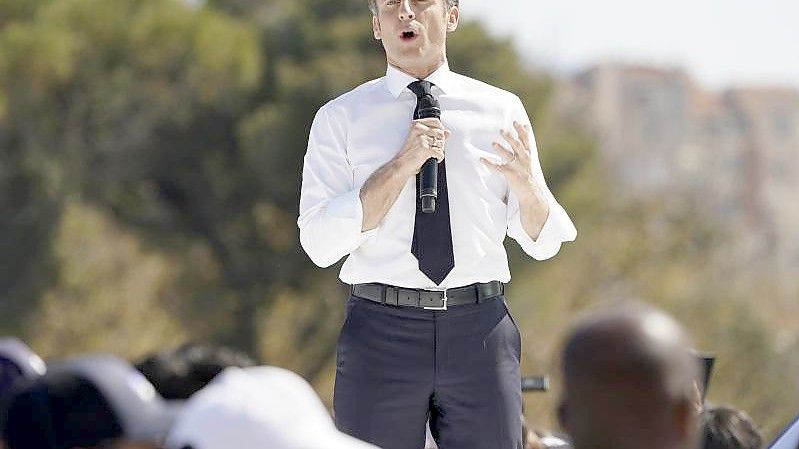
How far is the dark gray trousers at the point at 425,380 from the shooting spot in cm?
468

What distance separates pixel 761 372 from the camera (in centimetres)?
2214

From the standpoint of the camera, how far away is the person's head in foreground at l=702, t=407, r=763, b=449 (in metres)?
4.87

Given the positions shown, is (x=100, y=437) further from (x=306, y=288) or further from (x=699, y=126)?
(x=699, y=126)

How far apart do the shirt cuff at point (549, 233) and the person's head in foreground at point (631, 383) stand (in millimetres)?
1973

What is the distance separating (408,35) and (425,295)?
75 centimetres

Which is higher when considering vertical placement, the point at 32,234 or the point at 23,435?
the point at 23,435

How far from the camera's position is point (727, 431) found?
491 cm

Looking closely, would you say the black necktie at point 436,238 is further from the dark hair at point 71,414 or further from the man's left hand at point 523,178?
the dark hair at point 71,414

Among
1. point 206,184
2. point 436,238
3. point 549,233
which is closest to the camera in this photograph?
point 436,238

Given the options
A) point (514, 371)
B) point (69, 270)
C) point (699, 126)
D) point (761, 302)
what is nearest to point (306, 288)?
point (69, 270)

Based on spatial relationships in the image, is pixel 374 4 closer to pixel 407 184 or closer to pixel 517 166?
pixel 407 184

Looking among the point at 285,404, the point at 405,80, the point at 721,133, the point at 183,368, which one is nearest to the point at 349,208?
the point at 405,80

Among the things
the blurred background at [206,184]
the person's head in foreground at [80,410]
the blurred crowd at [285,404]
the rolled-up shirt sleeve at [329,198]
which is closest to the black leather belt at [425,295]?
the rolled-up shirt sleeve at [329,198]

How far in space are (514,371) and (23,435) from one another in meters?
2.14
